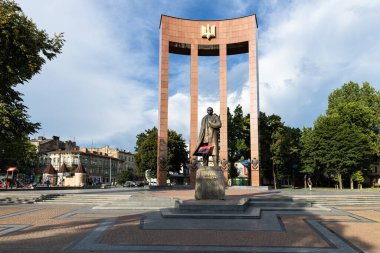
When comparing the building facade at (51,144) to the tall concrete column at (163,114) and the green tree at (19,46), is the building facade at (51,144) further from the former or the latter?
the green tree at (19,46)

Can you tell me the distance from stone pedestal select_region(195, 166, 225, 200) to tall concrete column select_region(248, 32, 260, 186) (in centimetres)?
2003

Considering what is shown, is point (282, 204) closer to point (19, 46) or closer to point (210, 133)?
point (210, 133)

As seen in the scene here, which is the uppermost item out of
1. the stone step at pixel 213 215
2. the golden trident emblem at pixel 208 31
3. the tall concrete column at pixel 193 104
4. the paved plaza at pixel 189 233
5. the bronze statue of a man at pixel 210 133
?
the golden trident emblem at pixel 208 31

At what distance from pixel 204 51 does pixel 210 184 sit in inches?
1086

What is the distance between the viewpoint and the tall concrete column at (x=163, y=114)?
117 ft

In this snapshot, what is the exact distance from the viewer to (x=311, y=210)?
53.8ft

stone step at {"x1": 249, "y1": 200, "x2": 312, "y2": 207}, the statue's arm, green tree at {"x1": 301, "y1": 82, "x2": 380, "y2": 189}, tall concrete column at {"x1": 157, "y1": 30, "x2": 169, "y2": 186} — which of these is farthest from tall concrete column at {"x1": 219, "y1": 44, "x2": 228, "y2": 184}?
green tree at {"x1": 301, "y1": 82, "x2": 380, "y2": 189}

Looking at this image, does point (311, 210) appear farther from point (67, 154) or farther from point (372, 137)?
point (67, 154)

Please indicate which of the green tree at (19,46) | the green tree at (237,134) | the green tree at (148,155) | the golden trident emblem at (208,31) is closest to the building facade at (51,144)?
the green tree at (148,155)

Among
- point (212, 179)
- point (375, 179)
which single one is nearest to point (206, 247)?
point (212, 179)

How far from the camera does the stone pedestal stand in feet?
51.6

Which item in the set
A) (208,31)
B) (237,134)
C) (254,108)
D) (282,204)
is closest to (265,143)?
(237,134)

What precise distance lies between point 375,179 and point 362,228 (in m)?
72.8

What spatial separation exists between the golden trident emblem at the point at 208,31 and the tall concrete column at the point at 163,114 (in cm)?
449
